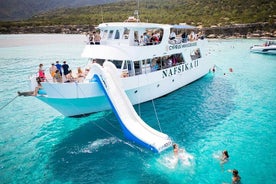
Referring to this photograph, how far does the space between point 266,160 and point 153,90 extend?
335 inches

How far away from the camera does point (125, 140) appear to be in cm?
1238

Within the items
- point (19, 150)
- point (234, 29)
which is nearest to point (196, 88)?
point (19, 150)

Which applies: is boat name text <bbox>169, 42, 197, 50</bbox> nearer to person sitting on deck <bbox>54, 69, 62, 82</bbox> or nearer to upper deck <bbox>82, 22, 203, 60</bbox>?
upper deck <bbox>82, 22, 203, 60</bbox>

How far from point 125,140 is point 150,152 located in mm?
1701

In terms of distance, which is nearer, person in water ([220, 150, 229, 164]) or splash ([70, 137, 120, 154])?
person in water ([220, 150, 229, 164])

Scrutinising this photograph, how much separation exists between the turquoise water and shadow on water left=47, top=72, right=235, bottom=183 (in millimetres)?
41

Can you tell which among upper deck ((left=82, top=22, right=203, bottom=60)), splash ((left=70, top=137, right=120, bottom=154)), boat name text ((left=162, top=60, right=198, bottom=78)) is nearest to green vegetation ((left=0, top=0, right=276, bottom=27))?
boat name text ((left=162, top=60, right=198, bottom=78))

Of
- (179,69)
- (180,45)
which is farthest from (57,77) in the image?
(180,45)

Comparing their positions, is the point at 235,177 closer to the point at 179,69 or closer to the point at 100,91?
the point at 100,91

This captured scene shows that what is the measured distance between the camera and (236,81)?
958 inches

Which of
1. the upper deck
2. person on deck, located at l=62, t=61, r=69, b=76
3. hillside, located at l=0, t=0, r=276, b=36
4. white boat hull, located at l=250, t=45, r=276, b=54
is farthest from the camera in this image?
hillside, located at l=0, t=0, r=276, b=36

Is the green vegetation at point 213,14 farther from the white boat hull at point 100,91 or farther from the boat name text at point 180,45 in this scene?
the white boat hull at point 100,91

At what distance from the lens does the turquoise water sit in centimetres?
981

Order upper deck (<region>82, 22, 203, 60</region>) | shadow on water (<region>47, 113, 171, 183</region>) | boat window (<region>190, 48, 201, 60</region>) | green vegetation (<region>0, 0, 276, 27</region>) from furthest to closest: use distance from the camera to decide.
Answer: green vegetation (<region>0, 0, 276, 27</region>) < boat window (<region>190, 48, 201, 60</region>) < upper deck (<region>82, 22, 203, 60</region>) < shadow on water (<region>47, 113, 171, 183</region>)
